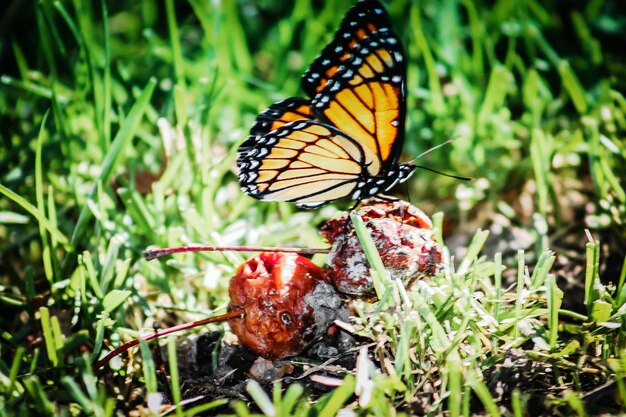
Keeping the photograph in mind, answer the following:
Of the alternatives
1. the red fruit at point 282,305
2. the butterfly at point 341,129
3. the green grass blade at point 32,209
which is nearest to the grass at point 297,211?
the green grass blade at point 32,209

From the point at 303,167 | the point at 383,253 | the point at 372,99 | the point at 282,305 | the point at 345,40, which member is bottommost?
the point at 282,305

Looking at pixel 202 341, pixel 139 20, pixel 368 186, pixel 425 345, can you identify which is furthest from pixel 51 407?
pixel 139 20

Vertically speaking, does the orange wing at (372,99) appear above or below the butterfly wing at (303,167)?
above

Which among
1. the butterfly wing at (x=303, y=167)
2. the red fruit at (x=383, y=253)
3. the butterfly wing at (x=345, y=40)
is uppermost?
the butterfly wing at (x=345, y=40)

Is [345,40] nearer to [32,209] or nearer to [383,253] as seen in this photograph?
[383,253]

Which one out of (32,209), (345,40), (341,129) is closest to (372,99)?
(341,129)

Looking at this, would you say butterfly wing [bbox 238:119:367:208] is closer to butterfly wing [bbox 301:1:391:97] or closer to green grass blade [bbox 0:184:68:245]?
butterfly wing [bbox 301:1:391:97]

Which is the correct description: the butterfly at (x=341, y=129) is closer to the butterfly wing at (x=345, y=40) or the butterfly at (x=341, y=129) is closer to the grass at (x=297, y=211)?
the butterfly wing at (x=345, y=40)

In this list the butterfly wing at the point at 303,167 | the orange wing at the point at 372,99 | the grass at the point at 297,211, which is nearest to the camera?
the grass at the point at 297,211

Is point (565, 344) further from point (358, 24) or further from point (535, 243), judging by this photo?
point (358, 24)
